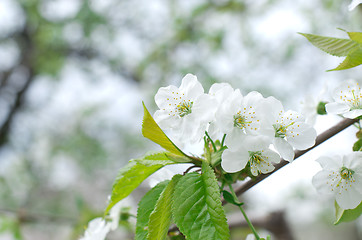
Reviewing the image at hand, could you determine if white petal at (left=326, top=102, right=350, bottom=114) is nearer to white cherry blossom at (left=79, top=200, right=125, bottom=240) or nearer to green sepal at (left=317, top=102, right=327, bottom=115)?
green sepal at (left=317, top=102, right=327, bottom=115)

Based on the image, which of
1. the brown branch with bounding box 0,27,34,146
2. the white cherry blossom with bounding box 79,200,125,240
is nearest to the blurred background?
the brown branch with bounding box 0,27,34,146

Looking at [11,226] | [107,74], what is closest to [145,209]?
[11,226]

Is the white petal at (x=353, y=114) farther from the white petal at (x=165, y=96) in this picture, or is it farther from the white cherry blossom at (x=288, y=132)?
the white petal at (x=165, y=96)

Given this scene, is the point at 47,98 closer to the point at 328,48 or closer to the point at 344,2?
the point at 344,2

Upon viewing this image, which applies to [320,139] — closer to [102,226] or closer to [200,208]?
[200,208]

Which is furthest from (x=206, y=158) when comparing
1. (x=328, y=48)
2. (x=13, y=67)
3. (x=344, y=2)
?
(x=13, y=67)
